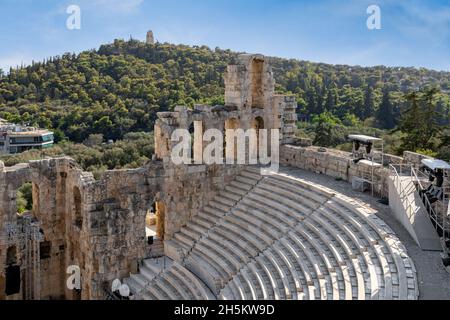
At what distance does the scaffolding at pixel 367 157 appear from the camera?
16.7 metres

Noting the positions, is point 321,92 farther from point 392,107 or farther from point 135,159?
point 135,159

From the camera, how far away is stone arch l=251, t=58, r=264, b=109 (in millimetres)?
21359

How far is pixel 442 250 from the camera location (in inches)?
489

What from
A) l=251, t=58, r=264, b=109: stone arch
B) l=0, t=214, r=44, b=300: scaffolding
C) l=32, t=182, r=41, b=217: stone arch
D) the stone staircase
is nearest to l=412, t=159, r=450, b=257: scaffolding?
the stone staircase

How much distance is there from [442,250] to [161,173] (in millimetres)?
10003

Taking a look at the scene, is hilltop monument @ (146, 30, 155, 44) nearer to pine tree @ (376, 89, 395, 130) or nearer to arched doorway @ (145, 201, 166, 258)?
pine tree @ (376, 89, 395, 130)

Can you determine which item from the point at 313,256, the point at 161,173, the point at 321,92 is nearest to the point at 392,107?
the point at 321,92

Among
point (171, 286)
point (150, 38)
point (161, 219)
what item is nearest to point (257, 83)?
point (161, 219)

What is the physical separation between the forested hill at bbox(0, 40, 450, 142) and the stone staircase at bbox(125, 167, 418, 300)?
76.2ft

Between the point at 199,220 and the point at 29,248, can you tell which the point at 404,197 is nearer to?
the point at 199,220

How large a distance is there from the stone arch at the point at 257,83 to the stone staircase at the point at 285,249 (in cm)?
336

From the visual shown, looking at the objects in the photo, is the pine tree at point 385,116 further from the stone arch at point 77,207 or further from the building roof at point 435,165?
the building roof at point 435,165

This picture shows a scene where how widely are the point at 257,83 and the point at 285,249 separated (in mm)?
9080
